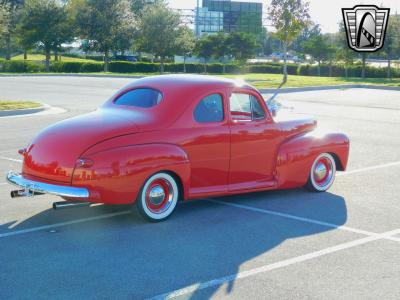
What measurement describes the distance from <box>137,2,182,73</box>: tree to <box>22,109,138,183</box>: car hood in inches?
1867

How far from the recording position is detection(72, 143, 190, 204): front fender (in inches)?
264

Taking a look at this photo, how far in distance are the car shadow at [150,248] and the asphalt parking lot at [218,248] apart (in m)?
0.01

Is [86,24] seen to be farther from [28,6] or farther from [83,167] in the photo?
[83,167]

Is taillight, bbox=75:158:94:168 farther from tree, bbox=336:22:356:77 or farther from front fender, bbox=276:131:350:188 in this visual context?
tree, bbox=336:22:356:77

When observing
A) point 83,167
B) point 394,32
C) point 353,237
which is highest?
point 394,32

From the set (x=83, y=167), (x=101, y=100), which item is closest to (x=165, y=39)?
(x=101, y=100)

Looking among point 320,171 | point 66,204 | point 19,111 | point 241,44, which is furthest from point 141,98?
point 241,44

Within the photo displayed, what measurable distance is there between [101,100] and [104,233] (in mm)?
18927

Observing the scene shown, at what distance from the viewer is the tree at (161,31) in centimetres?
5497

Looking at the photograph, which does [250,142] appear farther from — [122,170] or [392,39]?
[392,39]

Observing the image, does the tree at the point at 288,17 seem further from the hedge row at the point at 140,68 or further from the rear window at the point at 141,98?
the rear window at the point at 141,98

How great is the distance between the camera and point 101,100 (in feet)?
82.9

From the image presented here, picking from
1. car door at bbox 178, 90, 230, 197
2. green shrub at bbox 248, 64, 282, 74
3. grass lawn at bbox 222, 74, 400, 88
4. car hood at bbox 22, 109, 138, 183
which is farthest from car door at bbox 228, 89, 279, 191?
green shrub at bbox 248, 64, 282, 74

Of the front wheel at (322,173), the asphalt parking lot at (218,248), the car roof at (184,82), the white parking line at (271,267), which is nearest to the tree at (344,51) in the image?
the asphalt parking lot at (218,248)
